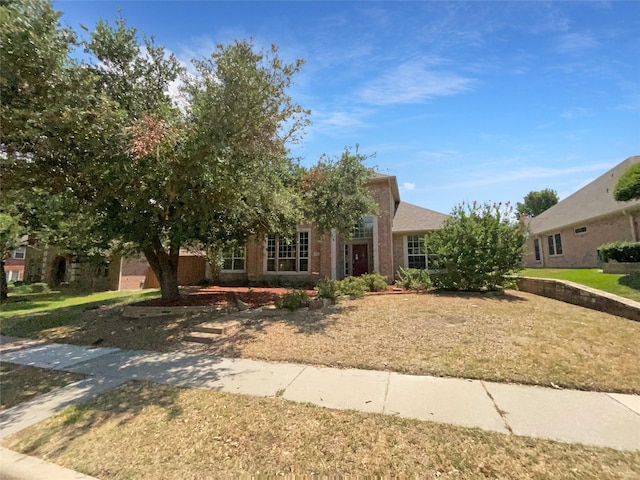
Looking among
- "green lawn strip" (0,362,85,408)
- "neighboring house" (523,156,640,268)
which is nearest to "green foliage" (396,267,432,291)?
"neighboring house" (523,156,640,268)

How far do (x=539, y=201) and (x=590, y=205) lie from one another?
35.9m

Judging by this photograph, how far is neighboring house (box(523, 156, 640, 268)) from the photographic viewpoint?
15.5m

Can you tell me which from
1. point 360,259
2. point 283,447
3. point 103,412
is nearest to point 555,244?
point 360,259

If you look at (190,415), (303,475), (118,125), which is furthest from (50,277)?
(303,475)

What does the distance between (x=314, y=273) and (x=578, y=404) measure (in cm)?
1328

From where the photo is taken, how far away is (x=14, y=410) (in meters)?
4.12

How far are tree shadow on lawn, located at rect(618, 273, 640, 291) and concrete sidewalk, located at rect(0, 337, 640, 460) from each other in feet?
26.6

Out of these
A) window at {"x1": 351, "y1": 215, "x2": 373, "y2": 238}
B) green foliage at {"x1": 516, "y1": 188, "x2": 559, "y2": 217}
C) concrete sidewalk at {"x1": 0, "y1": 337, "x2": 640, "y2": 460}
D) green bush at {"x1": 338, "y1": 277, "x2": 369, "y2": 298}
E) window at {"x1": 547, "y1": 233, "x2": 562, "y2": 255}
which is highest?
green foliage at {"x1": 516, "y1": 188, "x2": 559, "y2": 217}

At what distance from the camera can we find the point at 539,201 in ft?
161

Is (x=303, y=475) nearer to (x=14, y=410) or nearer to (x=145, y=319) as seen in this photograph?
(x=14, y=410)

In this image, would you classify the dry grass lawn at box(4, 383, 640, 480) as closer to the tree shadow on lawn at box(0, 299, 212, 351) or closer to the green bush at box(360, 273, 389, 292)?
the tree shadow on lawn at box(0, 299, 212, 351)

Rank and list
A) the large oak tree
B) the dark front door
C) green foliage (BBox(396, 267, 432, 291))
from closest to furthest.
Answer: the large oak tree < green foliage (BBox(396, 267, 432, 291)) < the dark front door

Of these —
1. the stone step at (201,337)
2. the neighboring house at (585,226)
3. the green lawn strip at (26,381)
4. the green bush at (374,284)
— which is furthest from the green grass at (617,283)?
the green lawn strip at (26,381)

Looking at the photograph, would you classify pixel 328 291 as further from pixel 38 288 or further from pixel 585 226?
pixel 38 288
